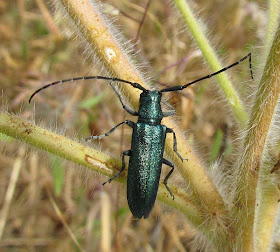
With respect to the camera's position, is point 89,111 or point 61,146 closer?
point 61,146

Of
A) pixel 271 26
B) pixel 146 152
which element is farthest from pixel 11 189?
pixel 271 26

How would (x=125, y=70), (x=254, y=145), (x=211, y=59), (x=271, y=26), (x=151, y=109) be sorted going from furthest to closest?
(x=151, y=109) < (x=211, y=59) < (x=271, y=26) < (x=125, y=70) < (x=254, y=145)

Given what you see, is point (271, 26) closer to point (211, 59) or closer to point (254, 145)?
point (211, 59)

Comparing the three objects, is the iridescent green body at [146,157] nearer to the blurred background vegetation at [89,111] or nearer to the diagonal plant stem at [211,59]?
the diagonal plant stem at [211,59]

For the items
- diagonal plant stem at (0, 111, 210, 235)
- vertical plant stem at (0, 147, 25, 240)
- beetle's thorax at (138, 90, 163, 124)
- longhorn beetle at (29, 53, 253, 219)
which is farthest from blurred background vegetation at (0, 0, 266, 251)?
diagonal plant stem at (0, 111, 210, 235)

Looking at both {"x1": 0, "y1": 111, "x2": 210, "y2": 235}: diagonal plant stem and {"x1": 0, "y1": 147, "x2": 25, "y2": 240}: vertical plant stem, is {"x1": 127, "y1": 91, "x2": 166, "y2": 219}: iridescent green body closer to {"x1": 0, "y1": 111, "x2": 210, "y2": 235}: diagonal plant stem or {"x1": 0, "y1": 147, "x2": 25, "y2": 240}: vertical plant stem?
{"x1": 0, "y1": 111, "x2": 210, "y2": 235}: diagonal plant stem

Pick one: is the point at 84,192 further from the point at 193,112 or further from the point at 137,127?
the point at 137,127

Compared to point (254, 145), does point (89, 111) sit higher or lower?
higher

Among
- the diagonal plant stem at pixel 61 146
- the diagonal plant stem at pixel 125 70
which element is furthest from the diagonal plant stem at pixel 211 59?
the diagonal plant stem at pixel 61 146
